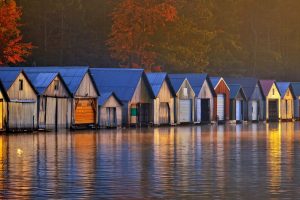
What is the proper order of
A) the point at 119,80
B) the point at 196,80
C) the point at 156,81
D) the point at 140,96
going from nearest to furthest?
the point at 119,80
the point at 140,96
the point at 156,81
the point at 196,80

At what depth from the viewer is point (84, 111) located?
97938 mm

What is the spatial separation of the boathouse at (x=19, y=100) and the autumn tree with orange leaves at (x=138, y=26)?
61754 millimetres

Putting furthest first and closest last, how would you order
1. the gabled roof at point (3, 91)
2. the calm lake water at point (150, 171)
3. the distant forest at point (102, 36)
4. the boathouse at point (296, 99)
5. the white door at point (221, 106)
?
1. the distant forest at point (102, 36)
2. the boathouse at point (296, 99)
3. the white door at point (221, 106)
4. the gabled roof at point (3, 91)
5. the calm lake water at point (150, 171)

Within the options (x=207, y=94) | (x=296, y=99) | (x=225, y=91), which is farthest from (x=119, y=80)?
(x=296, y=99)

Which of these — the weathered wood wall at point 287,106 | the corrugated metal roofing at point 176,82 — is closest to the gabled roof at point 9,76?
the corrugated metal roofing at point 176,82

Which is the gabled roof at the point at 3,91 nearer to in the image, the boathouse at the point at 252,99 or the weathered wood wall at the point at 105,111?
the weathered wood wall at the point at 105,111

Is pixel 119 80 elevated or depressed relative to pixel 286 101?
elevated

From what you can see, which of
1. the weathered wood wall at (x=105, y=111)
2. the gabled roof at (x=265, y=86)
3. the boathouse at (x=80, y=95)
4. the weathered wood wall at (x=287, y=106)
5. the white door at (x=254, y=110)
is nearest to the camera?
the boathouse at (x=80, y=95)

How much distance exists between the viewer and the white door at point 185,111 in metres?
119

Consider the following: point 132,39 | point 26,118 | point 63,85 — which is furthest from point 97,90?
point 132,39

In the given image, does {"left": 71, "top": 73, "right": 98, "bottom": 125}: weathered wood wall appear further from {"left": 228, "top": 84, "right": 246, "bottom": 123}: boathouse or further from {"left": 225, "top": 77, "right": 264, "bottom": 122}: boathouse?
{"left": 225, "top": 77, "right": 264, "bottom": 122}: boathouse

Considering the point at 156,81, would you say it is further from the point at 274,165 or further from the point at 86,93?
the point at 274,165

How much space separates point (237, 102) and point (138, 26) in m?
23.9

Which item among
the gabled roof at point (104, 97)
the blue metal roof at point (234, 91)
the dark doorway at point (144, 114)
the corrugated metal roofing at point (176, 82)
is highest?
the corrugated metal roofing at point (176, 82)
